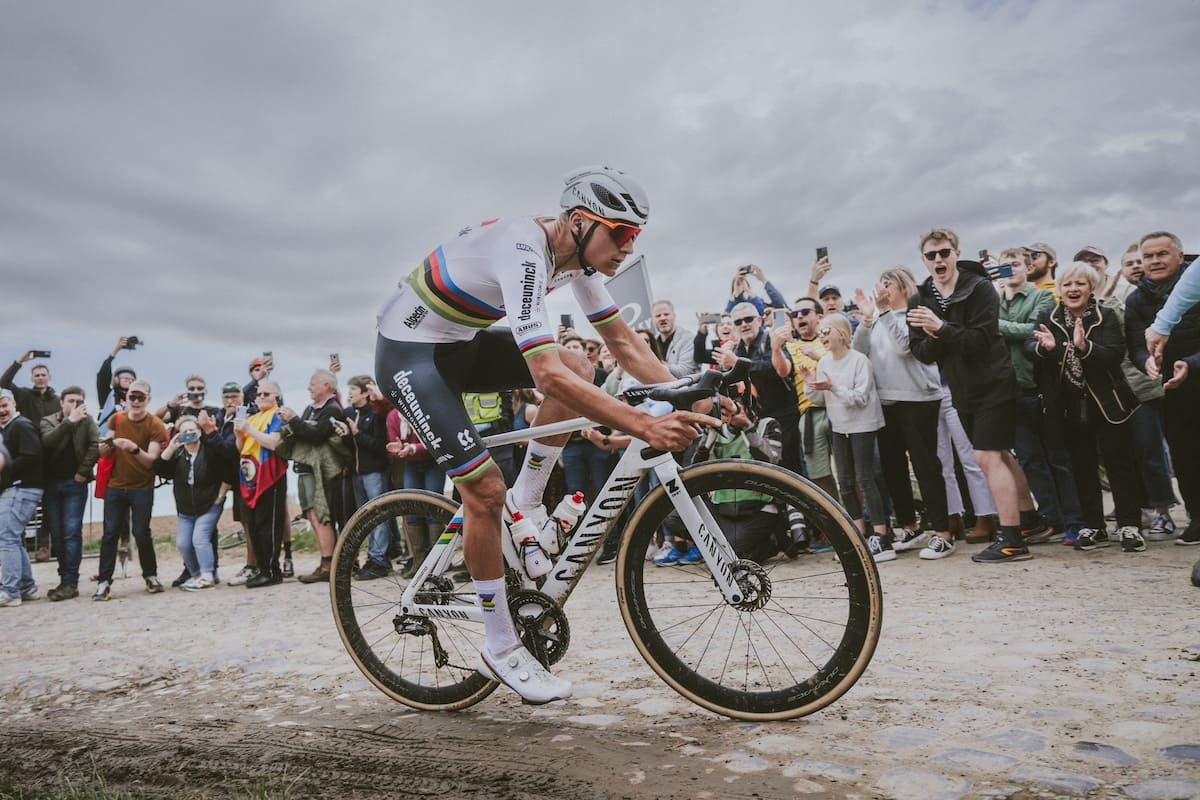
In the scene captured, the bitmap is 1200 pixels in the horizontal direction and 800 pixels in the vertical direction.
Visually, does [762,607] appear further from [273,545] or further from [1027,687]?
[273,545]

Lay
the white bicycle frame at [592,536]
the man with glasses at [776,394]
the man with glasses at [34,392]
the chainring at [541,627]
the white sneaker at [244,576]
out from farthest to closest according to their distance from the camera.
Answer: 1. the man with glasses at [34,392]
2. the white sneaker at [244,576]
3. the man with glasses at [776,394]
4. the chainring at [541,627]
5. the white bicycle frame at [592,536]

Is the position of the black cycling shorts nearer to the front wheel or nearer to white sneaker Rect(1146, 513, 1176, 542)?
the front wheel

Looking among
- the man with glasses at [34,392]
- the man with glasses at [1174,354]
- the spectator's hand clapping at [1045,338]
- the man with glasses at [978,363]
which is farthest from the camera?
the man with glasses at [34,392]

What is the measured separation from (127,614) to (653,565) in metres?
6.88

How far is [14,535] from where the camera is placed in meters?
9.38

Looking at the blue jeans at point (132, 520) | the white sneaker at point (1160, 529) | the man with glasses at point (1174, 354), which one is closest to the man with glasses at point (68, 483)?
the blue jeans at point (132, 520)

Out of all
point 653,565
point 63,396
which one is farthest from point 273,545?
point 653,565

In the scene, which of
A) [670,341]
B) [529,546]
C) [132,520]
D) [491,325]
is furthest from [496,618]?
[132,520]

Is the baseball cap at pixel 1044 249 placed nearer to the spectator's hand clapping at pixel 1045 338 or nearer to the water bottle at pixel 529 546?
the spectator's hand clapping at pixel 1045 338

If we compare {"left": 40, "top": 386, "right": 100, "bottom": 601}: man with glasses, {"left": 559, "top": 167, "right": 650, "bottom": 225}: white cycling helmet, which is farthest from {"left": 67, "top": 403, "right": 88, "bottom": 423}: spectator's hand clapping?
{"left": 559, "top": 167, "right": 650, "bottom": 225}: white cycling helmet

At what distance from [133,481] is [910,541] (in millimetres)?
9308

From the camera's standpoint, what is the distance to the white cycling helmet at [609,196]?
327 cm

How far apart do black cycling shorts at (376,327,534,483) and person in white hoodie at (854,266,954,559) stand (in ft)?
15.8

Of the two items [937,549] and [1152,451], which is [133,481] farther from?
[1152,451]
